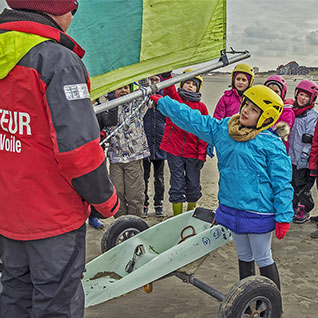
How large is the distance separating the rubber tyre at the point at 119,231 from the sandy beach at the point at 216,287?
1.88 ft

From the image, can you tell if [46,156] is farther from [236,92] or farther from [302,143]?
[302,143]

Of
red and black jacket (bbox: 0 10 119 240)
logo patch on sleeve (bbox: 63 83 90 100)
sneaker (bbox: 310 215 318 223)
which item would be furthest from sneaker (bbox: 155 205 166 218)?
logo patch on sleeve (bbox: 63 83 90 100)

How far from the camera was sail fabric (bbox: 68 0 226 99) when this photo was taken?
287 cm

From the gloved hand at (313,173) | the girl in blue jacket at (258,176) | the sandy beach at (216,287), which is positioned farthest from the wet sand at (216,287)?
the gloved hand at (313,173)

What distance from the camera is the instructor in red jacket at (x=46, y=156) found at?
1.96 meters

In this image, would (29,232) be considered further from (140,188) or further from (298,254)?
(298,254)

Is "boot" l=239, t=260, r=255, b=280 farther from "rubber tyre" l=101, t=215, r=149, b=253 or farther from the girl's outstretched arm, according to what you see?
"rubber tyre" l=101, t=215, r=149, b=253

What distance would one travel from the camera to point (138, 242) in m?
3.92

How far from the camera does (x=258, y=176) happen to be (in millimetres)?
3227

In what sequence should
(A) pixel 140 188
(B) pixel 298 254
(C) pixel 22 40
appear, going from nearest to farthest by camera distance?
(C) pixel 22 40, (B) pixel 298 254, (A) pixel 140 188

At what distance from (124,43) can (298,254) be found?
3285 mm

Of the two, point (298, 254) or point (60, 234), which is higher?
point (60, 234)

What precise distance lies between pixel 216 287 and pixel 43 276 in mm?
2344

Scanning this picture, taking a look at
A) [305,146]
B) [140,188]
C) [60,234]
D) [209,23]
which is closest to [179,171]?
[140,188]
